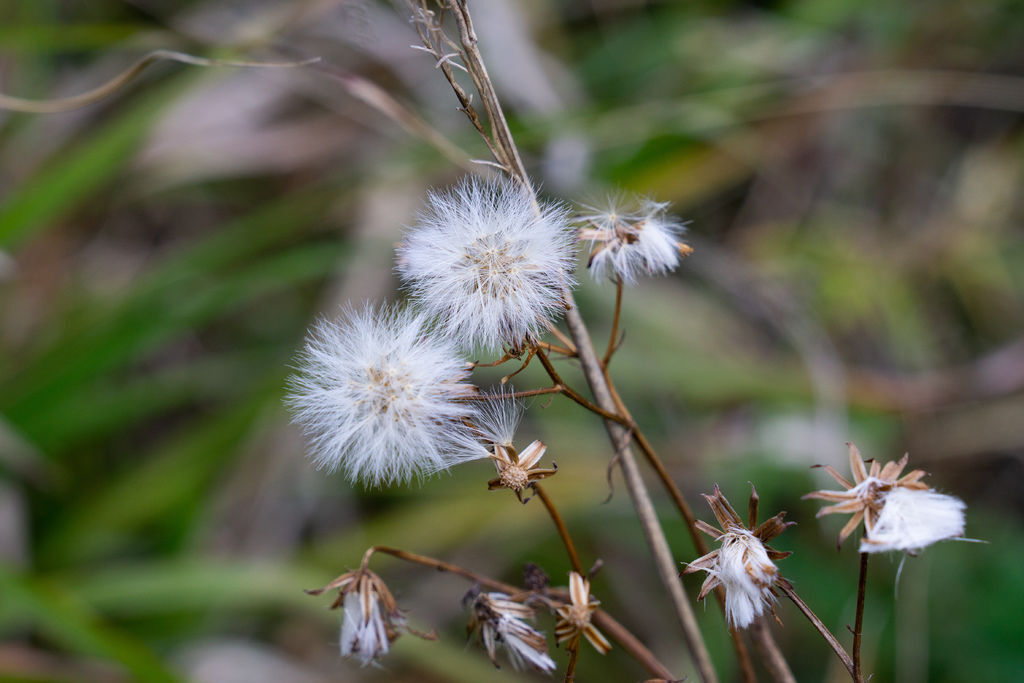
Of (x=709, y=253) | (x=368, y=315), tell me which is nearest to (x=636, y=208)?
(x=368, y=315)

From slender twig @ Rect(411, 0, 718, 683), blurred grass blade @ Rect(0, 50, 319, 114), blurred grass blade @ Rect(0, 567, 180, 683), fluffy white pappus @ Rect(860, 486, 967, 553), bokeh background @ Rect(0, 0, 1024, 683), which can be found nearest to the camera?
fluffy white pappus @ Rect(860, 486, 967, 553)

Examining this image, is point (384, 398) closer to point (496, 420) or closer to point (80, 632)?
point (496, 420)

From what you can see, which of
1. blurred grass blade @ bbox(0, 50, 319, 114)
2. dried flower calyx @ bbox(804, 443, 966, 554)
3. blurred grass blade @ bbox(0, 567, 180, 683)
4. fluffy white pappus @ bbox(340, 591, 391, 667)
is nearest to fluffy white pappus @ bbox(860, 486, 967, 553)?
dried flower calyx @ bbox(804, 443, 966, 554)

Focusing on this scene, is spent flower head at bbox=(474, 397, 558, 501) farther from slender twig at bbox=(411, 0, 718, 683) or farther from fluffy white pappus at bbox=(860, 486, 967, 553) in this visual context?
fluffy white pappus at bbox=(860, 486, 967, 553)

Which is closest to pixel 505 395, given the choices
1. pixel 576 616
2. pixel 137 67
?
pixel 576 616

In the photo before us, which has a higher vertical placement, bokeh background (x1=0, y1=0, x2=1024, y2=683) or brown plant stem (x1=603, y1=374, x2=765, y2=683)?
bokeh background (x1=0, y1=0, x2=1024, y2=683)

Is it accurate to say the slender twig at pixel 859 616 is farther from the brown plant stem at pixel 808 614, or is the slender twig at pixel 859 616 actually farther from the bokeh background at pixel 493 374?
the bokeh background at pixel 493 374
